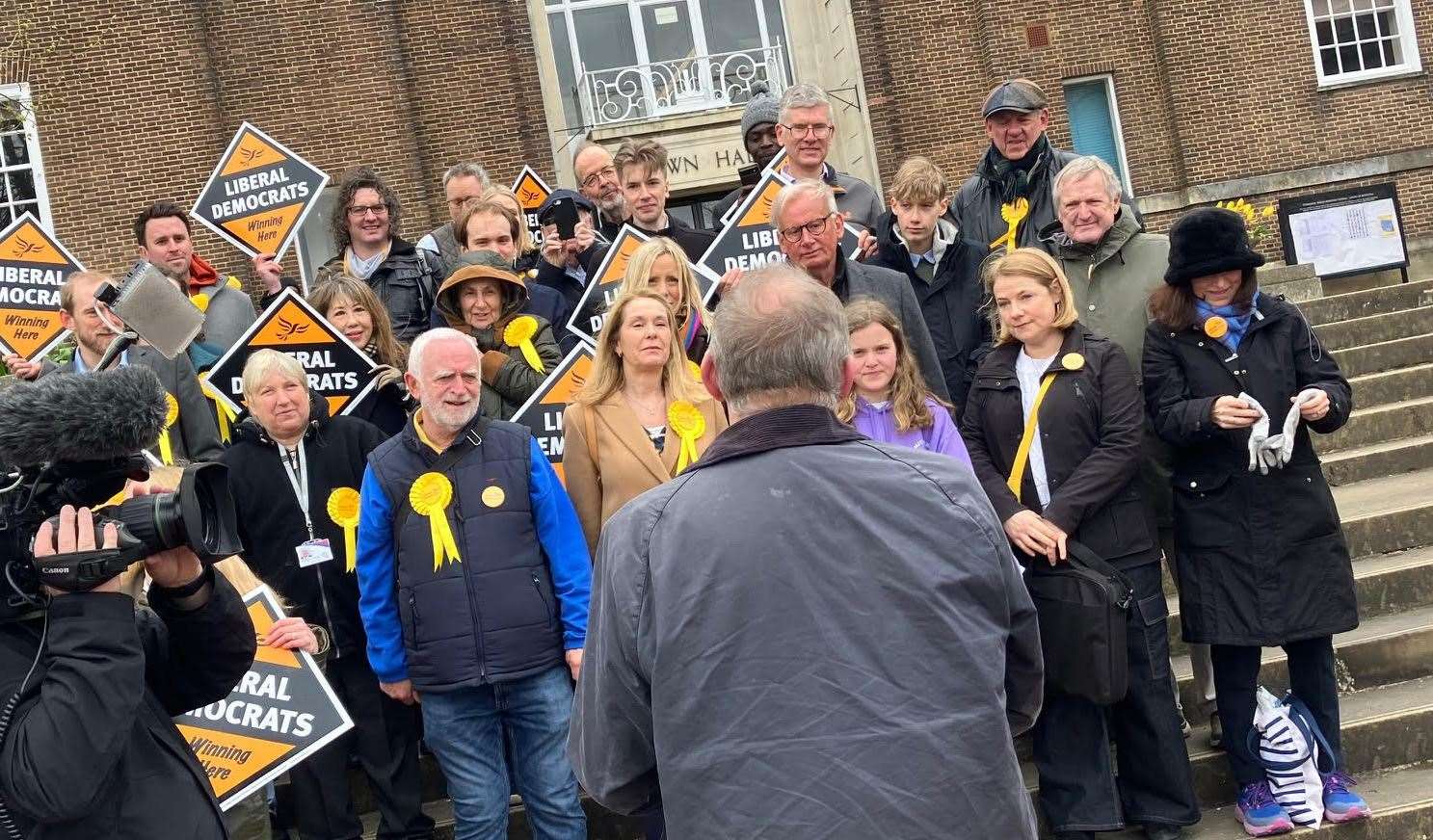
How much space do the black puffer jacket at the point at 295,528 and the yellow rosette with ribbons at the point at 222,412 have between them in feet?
2.28

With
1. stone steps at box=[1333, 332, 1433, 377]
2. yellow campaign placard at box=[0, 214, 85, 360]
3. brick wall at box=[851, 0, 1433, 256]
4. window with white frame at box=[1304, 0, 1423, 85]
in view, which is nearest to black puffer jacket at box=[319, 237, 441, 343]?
yellow campaign placard at box=[0, 214, 85, 360]

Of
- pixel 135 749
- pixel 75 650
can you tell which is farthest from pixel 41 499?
pixel 135 749

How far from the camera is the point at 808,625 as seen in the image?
95.7 inches

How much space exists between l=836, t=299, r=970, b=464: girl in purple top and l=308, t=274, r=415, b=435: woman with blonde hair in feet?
7.13

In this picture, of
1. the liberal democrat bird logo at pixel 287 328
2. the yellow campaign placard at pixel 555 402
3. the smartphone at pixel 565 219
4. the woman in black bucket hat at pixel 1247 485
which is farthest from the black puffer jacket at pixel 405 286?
the woman in black bucket hat at pixel 1247 485

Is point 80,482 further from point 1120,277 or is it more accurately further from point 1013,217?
point 1013,217

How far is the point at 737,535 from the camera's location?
247 cm

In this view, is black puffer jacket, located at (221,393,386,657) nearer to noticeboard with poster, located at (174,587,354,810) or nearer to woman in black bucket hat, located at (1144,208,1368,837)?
noticeboard with poster, located at (174,587,354,810)

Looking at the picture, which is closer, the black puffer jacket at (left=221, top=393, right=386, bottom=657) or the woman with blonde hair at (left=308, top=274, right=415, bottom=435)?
the black puffer jacket at (left=221, top=393, right=386, bottom=657)

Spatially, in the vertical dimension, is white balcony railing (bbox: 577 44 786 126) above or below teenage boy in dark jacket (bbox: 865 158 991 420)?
above

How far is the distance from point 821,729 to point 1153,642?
2950 millimetres

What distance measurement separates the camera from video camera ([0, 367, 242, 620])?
105 inches

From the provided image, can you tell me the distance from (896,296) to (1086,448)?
102cm

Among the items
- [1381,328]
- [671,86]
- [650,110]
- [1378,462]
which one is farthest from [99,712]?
[671,86]
